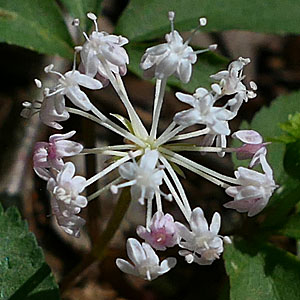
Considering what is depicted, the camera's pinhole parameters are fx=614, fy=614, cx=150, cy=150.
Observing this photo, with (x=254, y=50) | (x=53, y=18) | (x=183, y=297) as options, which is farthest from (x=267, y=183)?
(x=254, y=50)

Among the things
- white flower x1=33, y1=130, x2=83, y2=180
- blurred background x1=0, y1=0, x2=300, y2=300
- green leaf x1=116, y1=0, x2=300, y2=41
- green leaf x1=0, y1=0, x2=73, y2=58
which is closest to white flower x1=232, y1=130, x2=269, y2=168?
white flower x1=33, y1=130, x2=83, y2=180

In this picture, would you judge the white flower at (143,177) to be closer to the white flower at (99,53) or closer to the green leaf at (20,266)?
the white flower at (99,53)

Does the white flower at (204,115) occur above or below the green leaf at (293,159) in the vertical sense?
above

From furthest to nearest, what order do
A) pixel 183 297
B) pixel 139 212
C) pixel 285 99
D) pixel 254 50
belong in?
pixel 254 50 → pixel 139 212 → pixel 183 297 → pixel 285 99

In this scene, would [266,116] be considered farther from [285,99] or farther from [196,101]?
[196,101]

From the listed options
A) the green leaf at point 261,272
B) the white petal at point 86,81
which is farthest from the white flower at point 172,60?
the green leaf at point 261,272

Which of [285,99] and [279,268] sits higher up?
[285,99]

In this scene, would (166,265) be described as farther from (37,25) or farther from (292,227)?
(37,25)
